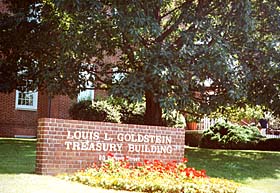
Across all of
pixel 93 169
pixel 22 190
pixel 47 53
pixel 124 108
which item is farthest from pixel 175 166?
pixel 124 108

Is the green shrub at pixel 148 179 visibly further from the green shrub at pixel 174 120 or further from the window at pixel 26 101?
the window at pixel 26 101

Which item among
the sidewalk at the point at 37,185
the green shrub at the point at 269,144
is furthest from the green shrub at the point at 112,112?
the sidewalk at the point at 37,185

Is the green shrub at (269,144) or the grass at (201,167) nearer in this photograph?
the grass at (201,167)

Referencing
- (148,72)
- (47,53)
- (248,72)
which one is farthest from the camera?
(47,53)

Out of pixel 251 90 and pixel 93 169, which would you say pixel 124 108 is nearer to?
pixel 251 90

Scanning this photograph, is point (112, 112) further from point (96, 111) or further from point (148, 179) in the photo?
point (148, 179)

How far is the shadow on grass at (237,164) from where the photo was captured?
49.7 ft

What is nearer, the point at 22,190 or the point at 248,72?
the point at 22,190

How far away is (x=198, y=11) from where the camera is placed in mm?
16516

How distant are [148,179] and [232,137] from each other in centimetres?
1262

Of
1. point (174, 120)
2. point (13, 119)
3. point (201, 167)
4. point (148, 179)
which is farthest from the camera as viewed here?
point (13, 119)

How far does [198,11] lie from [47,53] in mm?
5548

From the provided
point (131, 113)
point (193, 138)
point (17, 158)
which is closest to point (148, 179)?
point (17, 158)

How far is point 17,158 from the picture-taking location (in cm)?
1457
